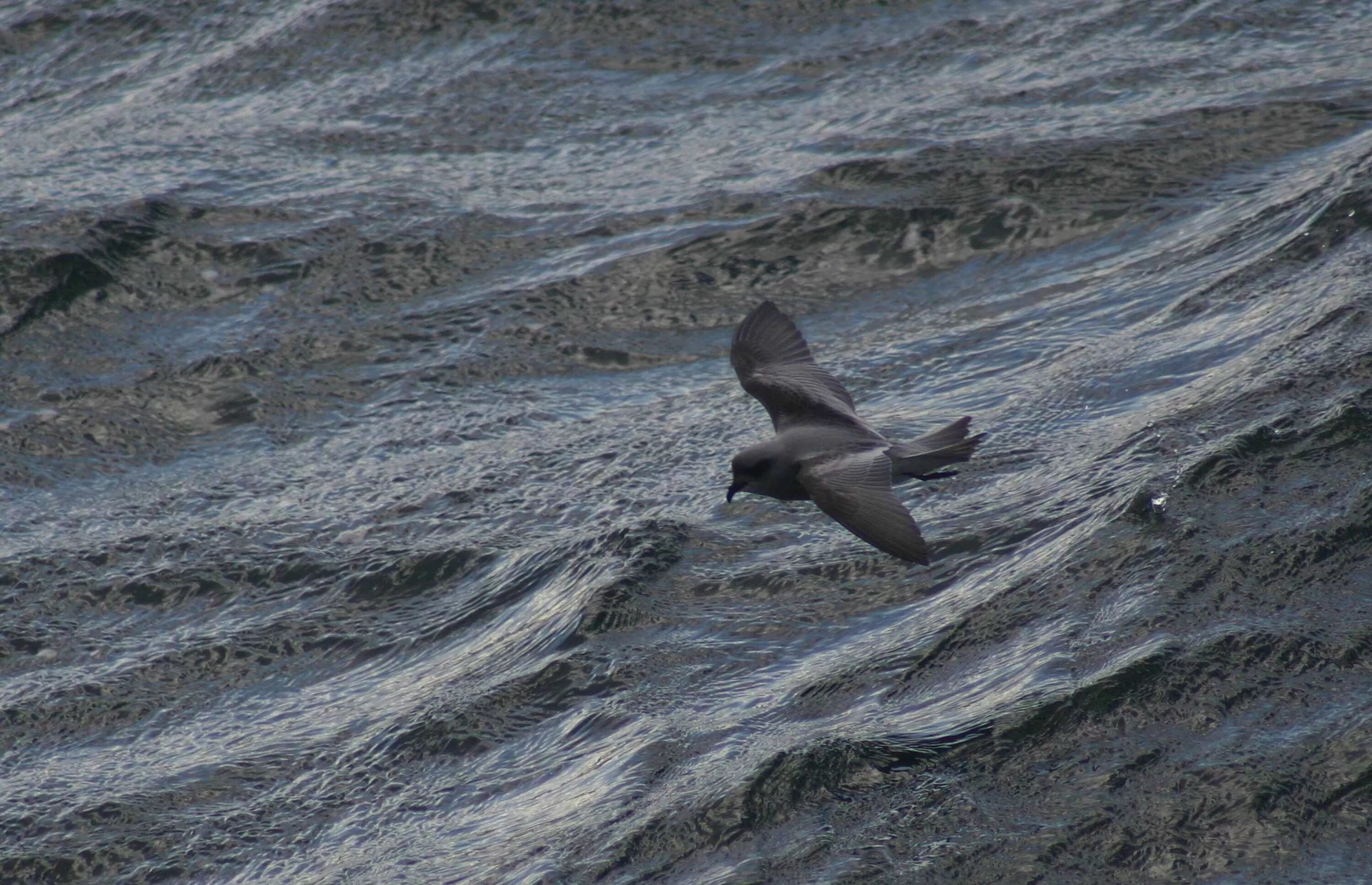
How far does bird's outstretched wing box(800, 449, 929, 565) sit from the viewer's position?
4969 millimetres

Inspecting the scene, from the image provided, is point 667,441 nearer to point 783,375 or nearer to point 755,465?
point 783,375

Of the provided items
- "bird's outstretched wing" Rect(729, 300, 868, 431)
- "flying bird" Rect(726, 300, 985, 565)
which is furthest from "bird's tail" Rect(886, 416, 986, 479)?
"bird's outstretched wing" Rect(729, 300, 868, 431)

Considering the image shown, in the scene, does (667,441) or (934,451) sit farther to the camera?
(667,441)

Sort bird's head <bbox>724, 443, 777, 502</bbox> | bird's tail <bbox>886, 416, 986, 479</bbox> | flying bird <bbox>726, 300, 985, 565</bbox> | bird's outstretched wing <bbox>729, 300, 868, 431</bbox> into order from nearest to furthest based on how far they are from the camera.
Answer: flying bird <bbox>726, 300, 985, 565</bbox>
bird's tail <bbox>886, 416, 986, 479</bbox>
bird's head <bbox>724, 443, 777, 502</bbox>
bird's outstretched wing <bbox>729, 300, 868, 431</bbox>

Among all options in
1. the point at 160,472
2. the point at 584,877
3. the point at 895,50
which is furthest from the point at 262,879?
the point at 895,50

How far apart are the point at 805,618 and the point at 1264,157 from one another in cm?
484

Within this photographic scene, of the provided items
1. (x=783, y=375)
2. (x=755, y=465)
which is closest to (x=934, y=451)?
(x=755, y=465)

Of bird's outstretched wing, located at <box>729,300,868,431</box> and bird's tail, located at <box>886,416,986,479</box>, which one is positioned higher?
bird's outstretched wing, located at <box>729,300,868,431</box>

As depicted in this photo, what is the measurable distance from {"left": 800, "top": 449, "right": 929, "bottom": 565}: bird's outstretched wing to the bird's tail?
80 millimetres

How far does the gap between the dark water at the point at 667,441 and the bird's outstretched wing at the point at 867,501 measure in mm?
617

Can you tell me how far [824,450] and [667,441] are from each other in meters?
2.38

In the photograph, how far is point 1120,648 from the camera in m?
5.09

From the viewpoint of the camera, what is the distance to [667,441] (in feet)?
26.8

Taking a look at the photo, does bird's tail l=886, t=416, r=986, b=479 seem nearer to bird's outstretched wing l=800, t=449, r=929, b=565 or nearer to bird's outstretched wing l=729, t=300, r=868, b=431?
bird's outstretched wing l=800, t=449, r=929, b=565
